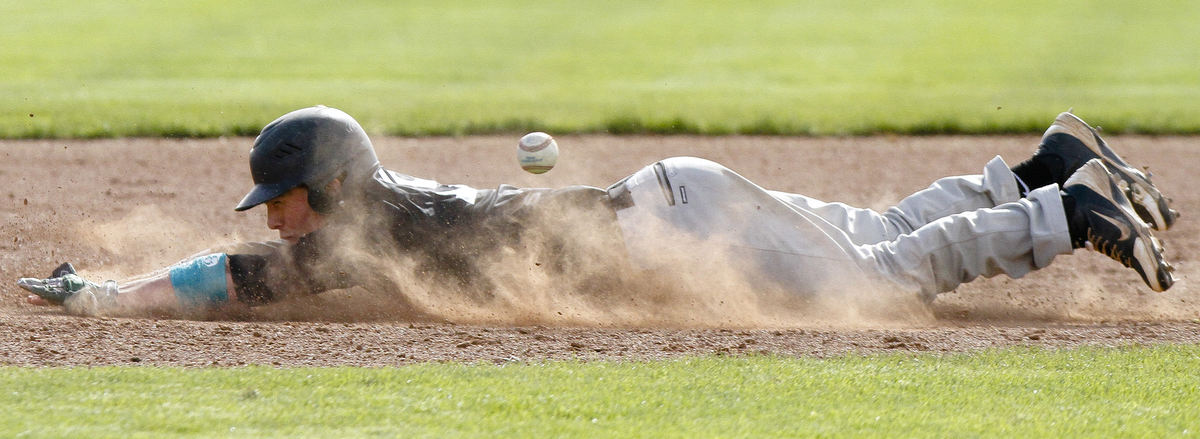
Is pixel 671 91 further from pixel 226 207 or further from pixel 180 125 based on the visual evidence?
pixel 226 207

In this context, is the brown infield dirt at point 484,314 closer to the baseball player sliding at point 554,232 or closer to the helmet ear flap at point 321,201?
the baseball player sliding at point 554,232

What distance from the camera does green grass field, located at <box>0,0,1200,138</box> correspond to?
950 centimetres

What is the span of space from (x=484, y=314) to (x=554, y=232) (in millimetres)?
382

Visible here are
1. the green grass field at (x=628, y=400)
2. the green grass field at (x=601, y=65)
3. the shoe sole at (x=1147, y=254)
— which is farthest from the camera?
the green grass field at (x=601, y=65)

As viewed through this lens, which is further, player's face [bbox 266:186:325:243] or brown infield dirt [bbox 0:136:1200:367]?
player's face [bbox 266:186:325:243]

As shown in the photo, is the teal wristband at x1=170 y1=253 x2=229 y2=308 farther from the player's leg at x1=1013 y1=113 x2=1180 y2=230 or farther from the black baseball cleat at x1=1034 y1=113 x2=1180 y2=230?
the black baseball cleat at x1=1034 y1=113 x2=1180 y2=230

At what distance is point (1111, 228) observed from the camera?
4.20 meters

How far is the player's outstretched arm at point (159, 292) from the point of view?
431 cm

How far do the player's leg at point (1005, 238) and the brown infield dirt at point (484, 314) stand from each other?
0.18m

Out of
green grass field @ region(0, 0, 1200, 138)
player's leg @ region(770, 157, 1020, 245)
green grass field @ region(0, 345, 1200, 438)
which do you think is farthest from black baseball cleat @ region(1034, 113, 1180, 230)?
green grass field @ region(0, 0, 1200, 138)

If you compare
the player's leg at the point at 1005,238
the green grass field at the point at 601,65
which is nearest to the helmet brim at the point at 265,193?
the player's leg at the point at 1005,238

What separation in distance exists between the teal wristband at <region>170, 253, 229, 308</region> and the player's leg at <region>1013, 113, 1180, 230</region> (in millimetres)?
2959

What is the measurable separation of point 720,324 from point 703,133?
16.1ft

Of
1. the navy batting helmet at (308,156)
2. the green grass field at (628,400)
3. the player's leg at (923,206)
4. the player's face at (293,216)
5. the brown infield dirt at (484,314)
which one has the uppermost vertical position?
the navy batting helmet at (308,156)
